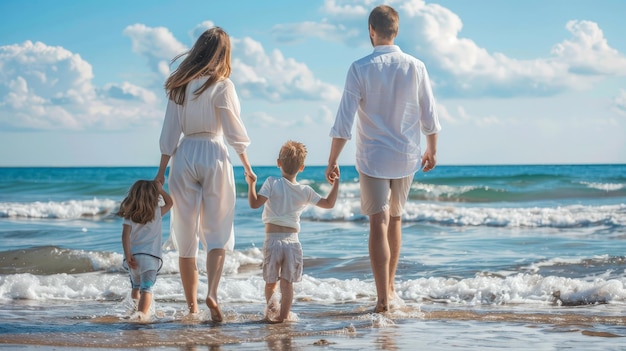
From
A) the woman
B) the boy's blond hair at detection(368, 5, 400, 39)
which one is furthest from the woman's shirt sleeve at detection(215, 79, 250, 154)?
the boy's blond hair at detection(368, 5, 400, 39)

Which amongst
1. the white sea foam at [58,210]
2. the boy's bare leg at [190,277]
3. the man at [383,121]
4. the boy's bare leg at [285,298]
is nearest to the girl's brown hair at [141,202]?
the boy's bare leg at [190,277]

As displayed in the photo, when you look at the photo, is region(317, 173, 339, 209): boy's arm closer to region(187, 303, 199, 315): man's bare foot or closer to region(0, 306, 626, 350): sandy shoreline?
region(0, 306, 626, 350): sandy shoreline

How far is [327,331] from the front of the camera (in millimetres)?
4660

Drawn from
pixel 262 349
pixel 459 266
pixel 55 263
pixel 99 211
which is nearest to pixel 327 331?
pixel 262 349

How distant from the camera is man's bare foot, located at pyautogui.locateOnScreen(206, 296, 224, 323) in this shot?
4969 mm

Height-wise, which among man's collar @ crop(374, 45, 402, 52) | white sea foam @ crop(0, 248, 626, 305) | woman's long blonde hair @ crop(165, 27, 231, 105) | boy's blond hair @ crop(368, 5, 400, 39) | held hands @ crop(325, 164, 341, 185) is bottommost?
white sea foam @ crop(0, 248, 626, 305)

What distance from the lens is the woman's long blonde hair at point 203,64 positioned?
494 centimetres

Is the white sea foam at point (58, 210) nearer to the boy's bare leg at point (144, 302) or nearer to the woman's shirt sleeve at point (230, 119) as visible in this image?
the boy's bare leg at point (144, 302)

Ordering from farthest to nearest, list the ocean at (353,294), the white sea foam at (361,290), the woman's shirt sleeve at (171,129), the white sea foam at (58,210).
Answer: the white sea foam at (58,210) → the white sea foam at (361,290) → the woman's shirt sleeve at (171,129) → the ocean at (353,294)

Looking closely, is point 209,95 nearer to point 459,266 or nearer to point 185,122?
point 185,122

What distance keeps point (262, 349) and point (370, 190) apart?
156 cm

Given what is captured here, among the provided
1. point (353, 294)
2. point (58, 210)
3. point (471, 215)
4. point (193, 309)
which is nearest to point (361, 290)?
point (353, 294)

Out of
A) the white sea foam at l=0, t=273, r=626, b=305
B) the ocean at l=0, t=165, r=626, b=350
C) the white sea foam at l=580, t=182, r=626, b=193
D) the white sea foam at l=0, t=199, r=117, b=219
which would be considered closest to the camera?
the ocean at l=0, t=165, r=626, b=350

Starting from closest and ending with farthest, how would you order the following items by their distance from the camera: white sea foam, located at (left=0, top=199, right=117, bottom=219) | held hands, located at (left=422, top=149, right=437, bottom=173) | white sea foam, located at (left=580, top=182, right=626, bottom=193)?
held hands, located at (left=422, top=149, right=437, bottom=173) < white sea foam, located at (left=0, top=199, right=117, bottom=219) < white sea foam, located at (left=580, top=182, right=626, bottom=193)
